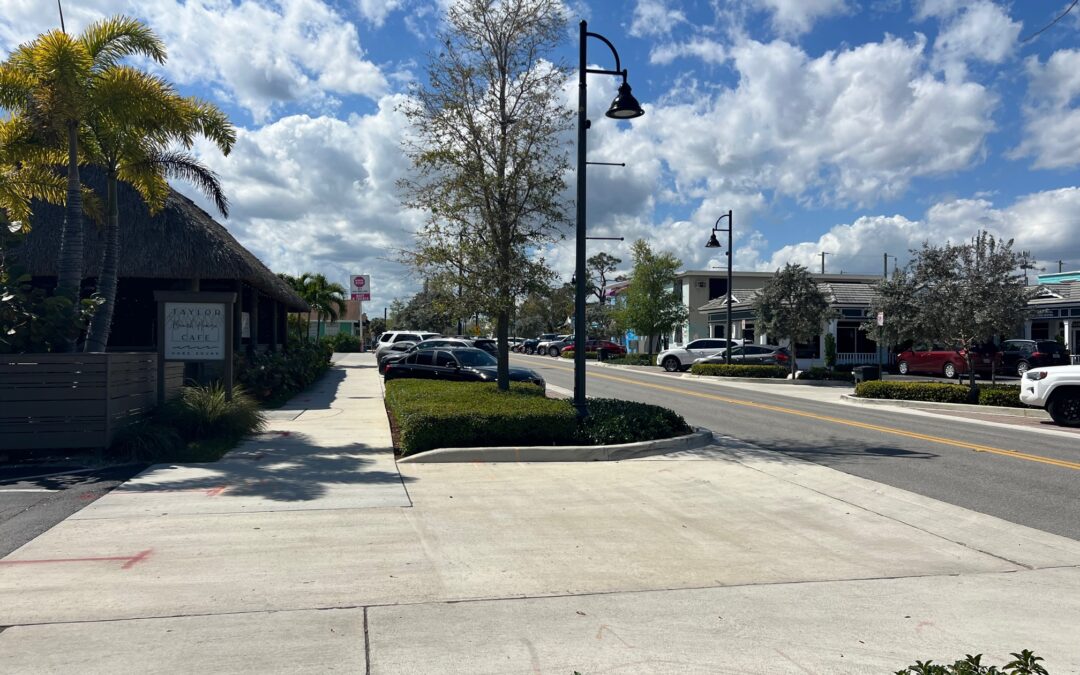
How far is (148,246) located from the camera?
18.8 meters

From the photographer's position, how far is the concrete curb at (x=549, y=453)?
438 inches

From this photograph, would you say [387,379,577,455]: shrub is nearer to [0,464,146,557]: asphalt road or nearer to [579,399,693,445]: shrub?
[579,399,693,445]: shrub

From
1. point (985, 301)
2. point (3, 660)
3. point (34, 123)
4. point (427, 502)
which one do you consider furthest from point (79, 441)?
point (985, 301)

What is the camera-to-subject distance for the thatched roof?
1848 cm

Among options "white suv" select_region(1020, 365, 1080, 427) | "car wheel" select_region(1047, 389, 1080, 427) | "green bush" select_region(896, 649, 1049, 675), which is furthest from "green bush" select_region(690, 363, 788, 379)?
"green bush" select_region(896, 649, 1049, 675)

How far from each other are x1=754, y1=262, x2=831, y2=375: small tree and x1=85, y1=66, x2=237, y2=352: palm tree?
23.4m

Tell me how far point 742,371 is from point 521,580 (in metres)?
28.9

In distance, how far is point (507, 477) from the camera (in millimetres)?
10117

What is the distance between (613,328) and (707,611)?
5913 centimetres

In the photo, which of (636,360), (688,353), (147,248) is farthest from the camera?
(636,360)

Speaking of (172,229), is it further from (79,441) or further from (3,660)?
(3,660)

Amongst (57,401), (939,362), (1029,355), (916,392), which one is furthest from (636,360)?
(57,401)

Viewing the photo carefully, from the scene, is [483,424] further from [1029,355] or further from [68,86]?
[1029,355]

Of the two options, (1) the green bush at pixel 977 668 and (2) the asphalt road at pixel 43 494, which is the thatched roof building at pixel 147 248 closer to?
(2) the asphalt road at pixel 43 494
